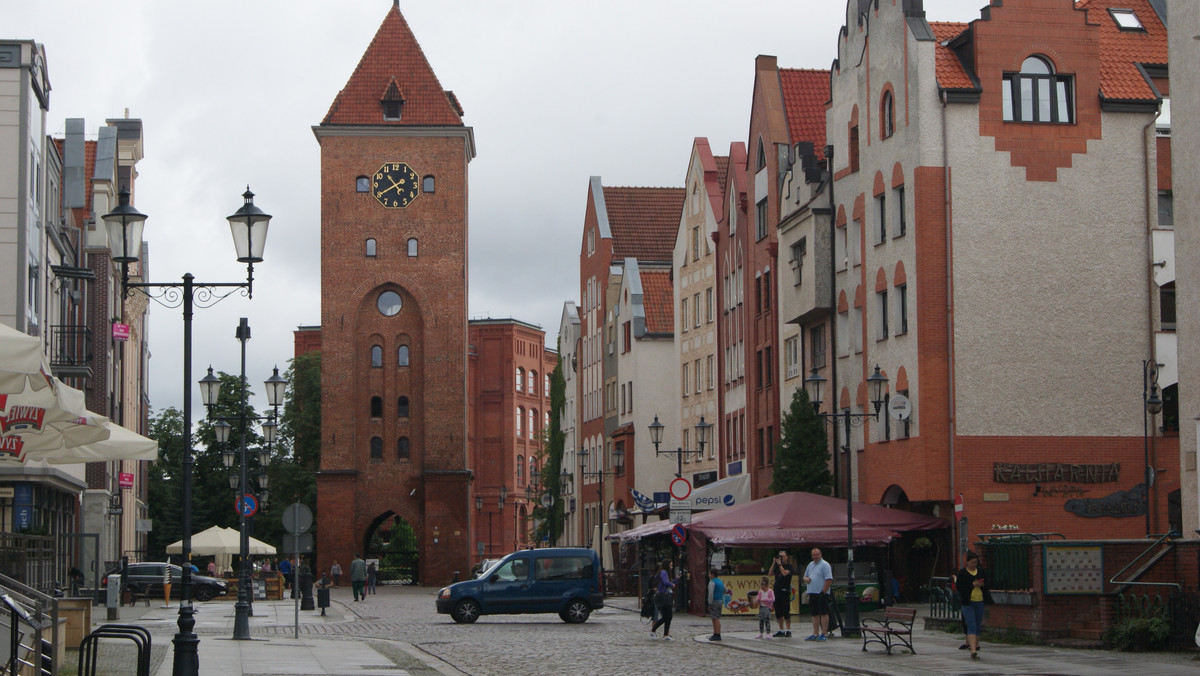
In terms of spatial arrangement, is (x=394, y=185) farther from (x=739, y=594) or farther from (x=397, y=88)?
(x=739, y=594)

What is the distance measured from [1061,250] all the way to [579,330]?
47.8 m

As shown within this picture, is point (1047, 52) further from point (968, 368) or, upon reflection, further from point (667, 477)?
point (667, 477)

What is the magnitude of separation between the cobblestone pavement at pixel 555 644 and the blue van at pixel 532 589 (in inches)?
16.5

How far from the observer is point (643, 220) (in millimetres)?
76812

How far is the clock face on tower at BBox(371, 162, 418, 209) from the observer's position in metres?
79.5

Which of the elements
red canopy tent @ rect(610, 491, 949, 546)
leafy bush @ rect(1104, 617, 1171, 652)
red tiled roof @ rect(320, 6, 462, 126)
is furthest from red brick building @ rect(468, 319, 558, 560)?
leafy bush @ rect(1104, 617, 1171, 652)

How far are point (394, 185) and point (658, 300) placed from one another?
17.4 m

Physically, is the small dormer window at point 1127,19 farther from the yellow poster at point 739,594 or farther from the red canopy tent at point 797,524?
the yellow poster at point 739,594

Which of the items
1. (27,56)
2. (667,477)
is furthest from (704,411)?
(27,56)

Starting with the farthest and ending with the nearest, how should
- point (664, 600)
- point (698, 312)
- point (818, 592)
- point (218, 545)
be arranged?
point (698, 312) → point (218, 545) → point (664, 600) → point (818, 592)

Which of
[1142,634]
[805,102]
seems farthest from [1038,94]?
[1142,634]

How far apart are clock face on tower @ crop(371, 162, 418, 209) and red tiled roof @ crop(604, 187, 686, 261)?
9.85 meters

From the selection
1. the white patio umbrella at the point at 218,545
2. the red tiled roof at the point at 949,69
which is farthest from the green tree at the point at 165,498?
the red tiled roof at the point at 949,69

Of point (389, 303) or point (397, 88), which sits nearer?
point (389, 303)
